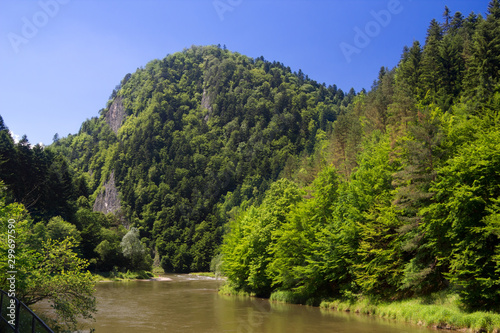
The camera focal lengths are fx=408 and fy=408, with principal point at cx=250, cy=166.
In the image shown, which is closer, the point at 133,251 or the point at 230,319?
the point at 230,319

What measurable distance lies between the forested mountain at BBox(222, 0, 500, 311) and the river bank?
1142 millimetres

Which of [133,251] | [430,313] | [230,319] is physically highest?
[133,251]

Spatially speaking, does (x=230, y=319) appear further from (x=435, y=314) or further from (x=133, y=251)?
(x=133, y=251)

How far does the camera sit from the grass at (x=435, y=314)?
2667 centimetres

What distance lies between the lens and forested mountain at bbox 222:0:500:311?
29.3m

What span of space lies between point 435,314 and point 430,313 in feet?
2.55

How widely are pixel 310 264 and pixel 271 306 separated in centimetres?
709

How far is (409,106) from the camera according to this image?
188 feet

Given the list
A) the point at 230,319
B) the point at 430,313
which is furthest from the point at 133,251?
the point at 430,313

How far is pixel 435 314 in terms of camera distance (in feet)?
101

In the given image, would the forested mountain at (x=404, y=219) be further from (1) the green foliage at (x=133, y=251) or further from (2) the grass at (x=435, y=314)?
(1) the green foliage at (x=133, y=251)

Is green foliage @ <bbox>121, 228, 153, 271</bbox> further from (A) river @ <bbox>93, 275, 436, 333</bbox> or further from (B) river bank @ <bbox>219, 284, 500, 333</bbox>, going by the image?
(B) river bank @ <bbox>219, 284, 500, 333</bbox>

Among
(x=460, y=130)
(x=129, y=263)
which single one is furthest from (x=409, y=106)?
(x=129, y=263)

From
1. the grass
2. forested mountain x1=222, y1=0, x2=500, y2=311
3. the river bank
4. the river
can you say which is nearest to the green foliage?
forested mountain x1=222, y1=0, x2=500, y2=311
